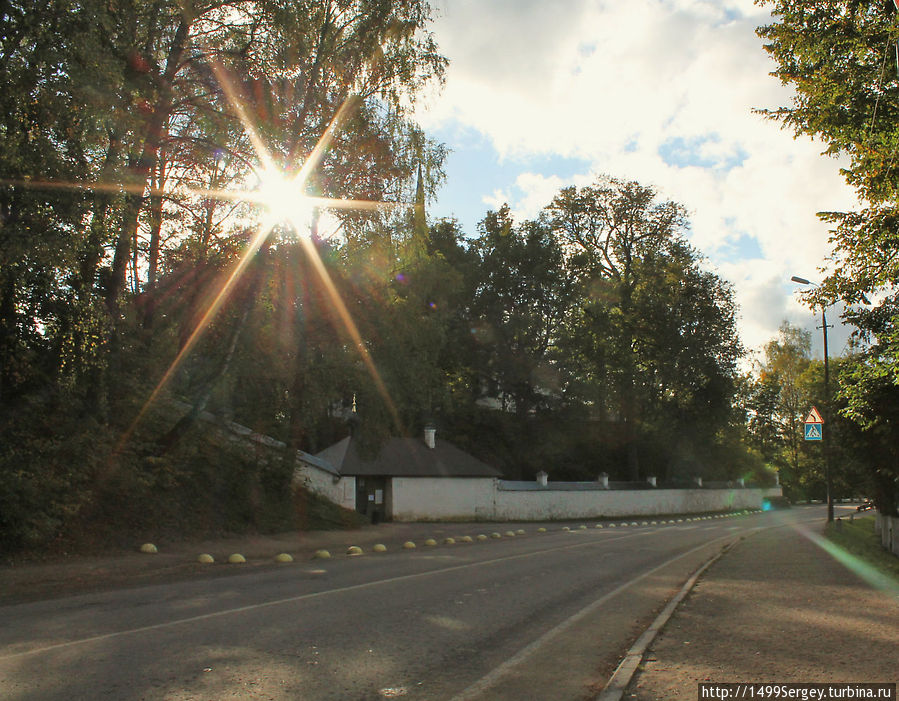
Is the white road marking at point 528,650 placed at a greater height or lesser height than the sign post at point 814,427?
lesser

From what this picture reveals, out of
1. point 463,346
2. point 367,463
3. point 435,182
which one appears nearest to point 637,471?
point 463,346

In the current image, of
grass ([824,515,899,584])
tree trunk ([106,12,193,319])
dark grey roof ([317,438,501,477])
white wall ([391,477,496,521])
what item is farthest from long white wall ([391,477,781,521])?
tree trunk ([106,12,193,319])

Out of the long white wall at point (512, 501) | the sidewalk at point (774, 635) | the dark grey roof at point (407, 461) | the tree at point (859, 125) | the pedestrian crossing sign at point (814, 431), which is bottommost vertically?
the long white wall at point (512, 501)

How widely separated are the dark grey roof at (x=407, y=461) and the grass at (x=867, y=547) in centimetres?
1691

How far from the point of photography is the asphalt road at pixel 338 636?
5508 millimetres

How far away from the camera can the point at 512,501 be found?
37750 mm

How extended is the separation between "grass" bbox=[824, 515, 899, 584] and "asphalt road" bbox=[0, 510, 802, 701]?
16.6ft

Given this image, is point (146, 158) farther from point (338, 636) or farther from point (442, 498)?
point (442, 498)

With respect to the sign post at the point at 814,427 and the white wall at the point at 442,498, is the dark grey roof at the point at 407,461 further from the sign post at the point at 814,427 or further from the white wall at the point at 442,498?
the sign post at the point at 814,427

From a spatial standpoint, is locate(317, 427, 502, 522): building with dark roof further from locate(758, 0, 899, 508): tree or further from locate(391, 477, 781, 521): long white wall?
locate(758, 0, 899, 508): tree

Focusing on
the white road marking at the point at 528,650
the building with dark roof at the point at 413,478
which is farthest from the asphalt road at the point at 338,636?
the building with dark roof at the point at 413,478

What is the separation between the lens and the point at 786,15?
1437 centimetres

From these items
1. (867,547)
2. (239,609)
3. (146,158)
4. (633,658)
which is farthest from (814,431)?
(146,158)

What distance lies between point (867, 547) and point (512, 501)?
20201 mm
